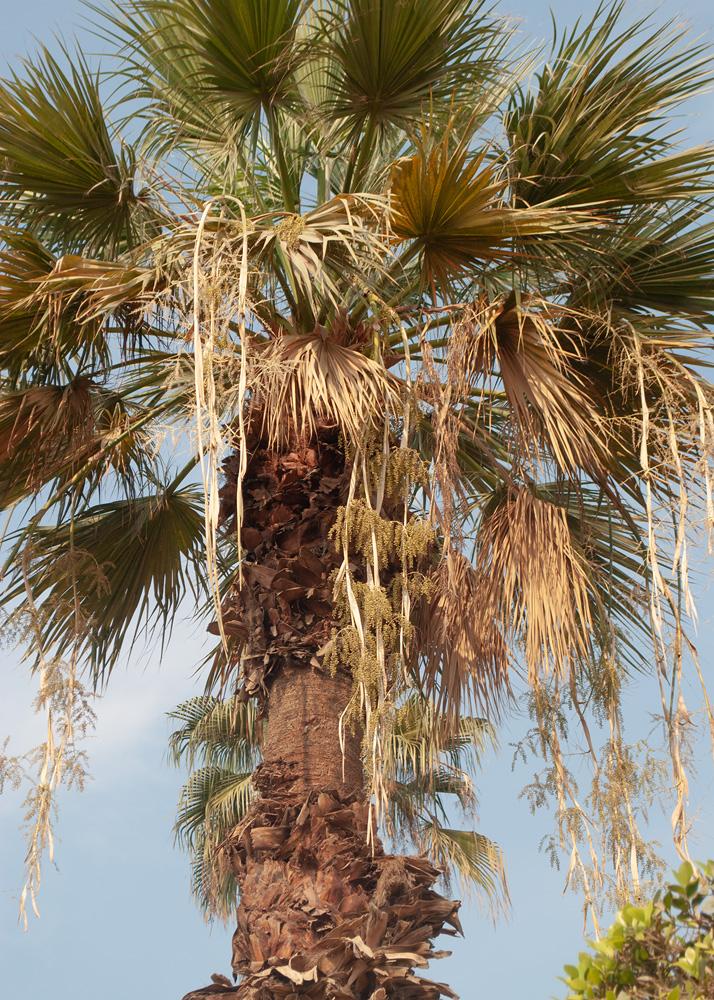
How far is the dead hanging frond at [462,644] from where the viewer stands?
4750mm

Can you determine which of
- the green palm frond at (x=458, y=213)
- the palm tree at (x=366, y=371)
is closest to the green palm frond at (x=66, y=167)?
the palm tree at (x=366, y=371)

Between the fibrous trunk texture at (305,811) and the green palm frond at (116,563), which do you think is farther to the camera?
the green palm frond at (116,563)

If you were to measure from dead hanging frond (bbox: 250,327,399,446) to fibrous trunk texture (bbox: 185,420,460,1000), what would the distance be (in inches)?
6.3

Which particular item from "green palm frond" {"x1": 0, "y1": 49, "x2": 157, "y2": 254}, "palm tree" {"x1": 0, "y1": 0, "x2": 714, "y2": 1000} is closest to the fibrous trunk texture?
"palm tree" {"x1": 0, "y1": 0, "x2": 714, "y2": 1000}

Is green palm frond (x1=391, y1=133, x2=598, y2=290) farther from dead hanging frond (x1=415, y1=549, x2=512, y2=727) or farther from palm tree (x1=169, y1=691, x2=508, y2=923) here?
palm tree (x1=169, y1=691, x2=508, y2=923)

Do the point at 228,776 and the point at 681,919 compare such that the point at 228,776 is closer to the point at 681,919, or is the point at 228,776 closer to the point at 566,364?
the point at 566,364

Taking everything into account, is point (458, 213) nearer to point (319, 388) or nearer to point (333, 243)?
point (333, 243)

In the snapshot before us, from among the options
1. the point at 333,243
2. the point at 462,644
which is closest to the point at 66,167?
the point at 333,243

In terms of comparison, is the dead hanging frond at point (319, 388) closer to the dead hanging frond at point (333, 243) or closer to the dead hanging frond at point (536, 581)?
the dead hanging frond at point (333, 243)

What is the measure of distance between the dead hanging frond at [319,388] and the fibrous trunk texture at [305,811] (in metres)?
0.16

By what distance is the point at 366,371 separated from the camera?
4.40m

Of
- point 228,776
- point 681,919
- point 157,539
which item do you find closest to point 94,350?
point 157,539

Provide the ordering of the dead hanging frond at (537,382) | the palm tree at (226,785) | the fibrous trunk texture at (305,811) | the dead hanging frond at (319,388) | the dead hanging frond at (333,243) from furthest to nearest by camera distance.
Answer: the palm tree at (226,785) → the dead hanging frond at (537,382) → the dead hanging frond at (319,388) → the dead hanging frond at (333,243) → the fibrous trunk texture at (305,811)

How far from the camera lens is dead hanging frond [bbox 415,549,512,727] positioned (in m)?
4.75
